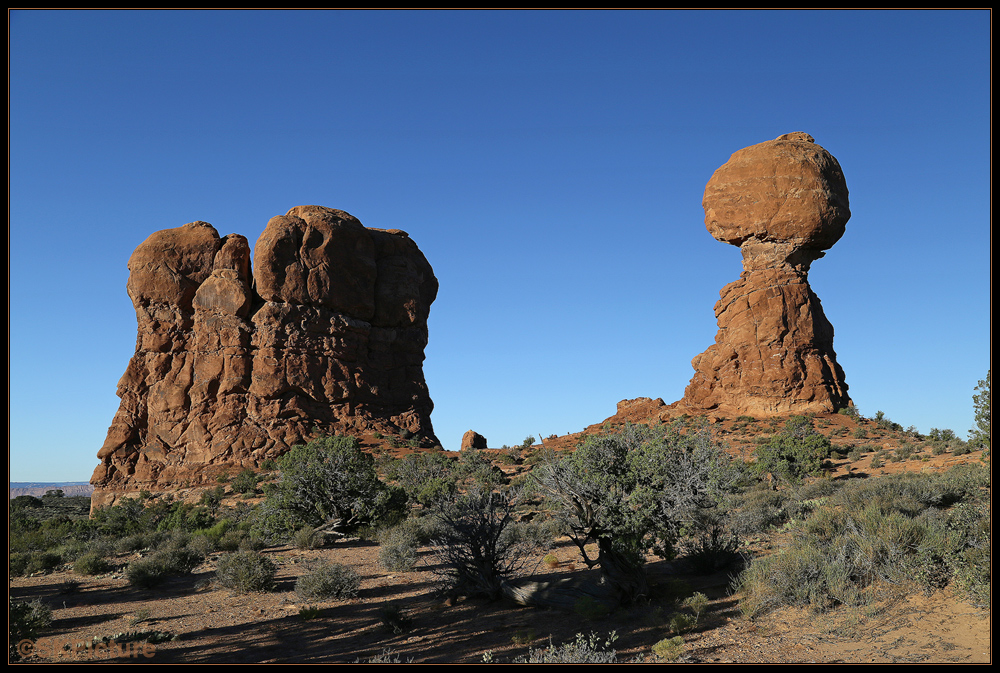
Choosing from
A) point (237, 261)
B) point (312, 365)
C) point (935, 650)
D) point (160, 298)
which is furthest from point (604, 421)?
point (935, 650)

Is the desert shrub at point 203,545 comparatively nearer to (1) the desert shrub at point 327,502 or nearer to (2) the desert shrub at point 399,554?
(1) the desert shrub at point 327,502

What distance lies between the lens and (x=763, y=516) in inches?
568

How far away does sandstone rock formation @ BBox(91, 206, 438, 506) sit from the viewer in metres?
34.1

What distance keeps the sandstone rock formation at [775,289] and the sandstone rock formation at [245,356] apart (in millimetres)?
18794

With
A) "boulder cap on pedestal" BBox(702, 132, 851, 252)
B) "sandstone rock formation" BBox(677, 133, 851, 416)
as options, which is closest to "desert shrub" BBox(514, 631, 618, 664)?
"sandstone rock formation" BBox(677, 133, 851, 416)

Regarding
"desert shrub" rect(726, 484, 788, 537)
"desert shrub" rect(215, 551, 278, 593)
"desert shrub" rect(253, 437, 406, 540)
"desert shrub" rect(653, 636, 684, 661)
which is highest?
"desert shrub" rect(253, 437, 406, 540)

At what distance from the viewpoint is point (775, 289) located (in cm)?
3503

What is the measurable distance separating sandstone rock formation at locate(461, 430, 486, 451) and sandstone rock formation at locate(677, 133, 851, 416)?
13.9 m

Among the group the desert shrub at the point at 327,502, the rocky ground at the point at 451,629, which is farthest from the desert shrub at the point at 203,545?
the rocky ground at the point at 451,629

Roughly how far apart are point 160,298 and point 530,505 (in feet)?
90.2

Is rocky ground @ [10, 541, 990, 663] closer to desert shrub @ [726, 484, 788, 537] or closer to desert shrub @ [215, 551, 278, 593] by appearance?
desert shrub @ [215, 551, 278, 593]

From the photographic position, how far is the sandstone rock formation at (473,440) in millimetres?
42062

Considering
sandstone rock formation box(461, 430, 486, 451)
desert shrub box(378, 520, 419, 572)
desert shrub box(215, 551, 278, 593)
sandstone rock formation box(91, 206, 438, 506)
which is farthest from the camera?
sandstone rock formation box(461, 430, 486, 451)

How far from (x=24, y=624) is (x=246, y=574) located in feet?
10.9
